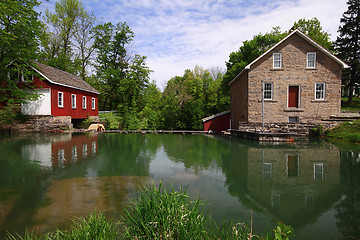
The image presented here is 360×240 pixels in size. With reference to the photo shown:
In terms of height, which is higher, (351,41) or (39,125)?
(351,41)

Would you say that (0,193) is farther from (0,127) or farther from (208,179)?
(0,127)

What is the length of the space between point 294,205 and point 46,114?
2505 centimetres

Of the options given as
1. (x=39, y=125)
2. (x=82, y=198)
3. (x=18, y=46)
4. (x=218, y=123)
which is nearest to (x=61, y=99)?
(x=39, y=125)

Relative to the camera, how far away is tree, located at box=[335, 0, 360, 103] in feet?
115

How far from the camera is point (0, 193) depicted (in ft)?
19.0

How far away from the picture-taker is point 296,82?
71.1 feet

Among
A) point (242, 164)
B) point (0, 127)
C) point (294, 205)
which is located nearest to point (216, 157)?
point (242, 164)

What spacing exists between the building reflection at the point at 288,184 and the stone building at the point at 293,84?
11.4 metres

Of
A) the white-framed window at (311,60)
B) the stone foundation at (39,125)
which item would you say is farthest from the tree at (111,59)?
the white-framed window at (311,60)

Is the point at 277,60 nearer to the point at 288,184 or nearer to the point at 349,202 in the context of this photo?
the point at 288,184

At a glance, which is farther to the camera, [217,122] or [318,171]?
[217,122]

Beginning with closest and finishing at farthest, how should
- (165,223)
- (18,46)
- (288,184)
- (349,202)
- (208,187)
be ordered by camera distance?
1. (165,223)
2. (349,202)
3. (208,187)
4. (288,184)
5. (18,46)

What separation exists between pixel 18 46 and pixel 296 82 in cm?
2770

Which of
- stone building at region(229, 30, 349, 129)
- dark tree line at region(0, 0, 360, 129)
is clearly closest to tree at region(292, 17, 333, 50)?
dark tree line at region(0, 0, 360, 129)
